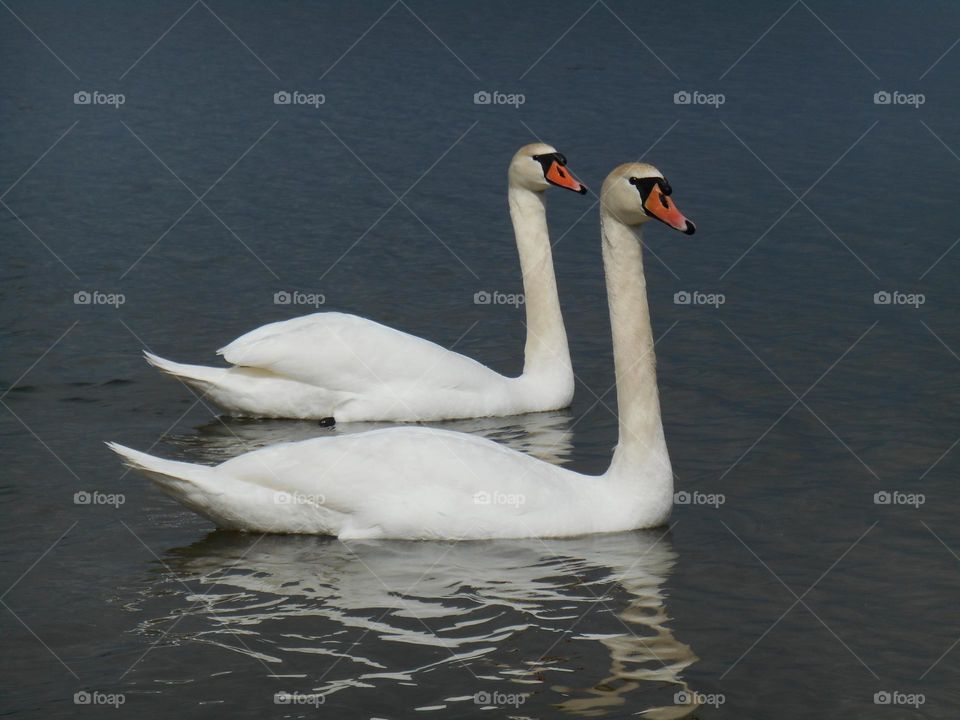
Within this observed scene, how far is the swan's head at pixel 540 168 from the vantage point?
488 inches

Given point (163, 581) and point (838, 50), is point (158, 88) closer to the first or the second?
point (838, 50)

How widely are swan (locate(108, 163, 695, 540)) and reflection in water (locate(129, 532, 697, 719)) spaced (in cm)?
12

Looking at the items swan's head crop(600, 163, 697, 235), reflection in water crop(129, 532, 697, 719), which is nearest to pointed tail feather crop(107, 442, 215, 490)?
reflection in water crop(129, 532, 697, 719)

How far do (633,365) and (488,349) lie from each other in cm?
419

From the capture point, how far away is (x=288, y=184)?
18906 mm

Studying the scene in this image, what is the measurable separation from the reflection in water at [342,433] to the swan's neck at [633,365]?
5.22ft

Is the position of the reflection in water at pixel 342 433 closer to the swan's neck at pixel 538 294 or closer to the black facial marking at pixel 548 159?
the swan's neck at pixel 538 294

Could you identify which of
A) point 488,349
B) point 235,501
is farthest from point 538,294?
point 235,501

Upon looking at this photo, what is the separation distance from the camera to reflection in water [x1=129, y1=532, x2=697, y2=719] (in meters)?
7.57

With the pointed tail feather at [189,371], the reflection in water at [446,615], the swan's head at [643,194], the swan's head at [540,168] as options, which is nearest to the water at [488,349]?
the reflection in water at [446,615]

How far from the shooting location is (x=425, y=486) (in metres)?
9.09

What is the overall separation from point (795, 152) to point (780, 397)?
355 inches

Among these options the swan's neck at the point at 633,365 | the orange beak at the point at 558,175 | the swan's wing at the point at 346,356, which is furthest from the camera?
the orange beak at the point at 558,175

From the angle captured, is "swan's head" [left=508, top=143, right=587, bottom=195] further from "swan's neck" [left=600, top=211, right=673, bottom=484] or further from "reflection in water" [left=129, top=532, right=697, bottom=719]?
"reflection in water" [left=129, top=532, right=697, bottom=719]
